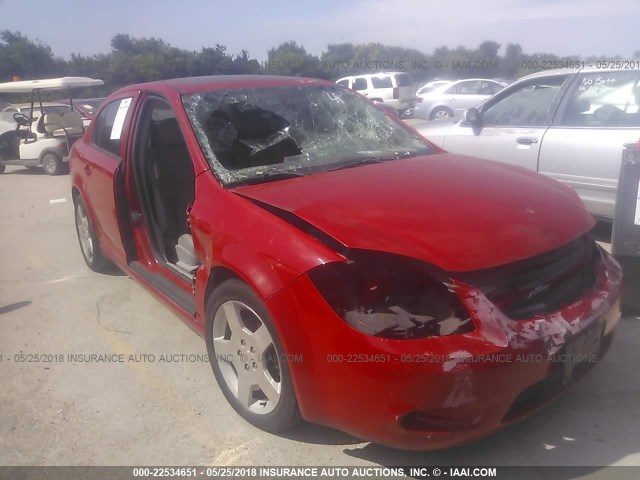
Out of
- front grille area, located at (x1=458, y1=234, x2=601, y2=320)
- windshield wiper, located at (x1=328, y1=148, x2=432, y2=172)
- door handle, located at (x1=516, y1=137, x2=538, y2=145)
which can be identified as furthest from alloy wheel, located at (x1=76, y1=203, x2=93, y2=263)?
door handle, located at (x1=516, y1=137, x2=538, y2=145)

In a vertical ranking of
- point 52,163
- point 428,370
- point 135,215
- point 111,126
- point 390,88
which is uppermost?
point 390,88

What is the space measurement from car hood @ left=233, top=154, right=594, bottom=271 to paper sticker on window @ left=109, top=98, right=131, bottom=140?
64.3 inches

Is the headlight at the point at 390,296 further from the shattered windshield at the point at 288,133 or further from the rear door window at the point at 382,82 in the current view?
the rear door window at the point at 382,82

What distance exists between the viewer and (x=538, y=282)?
2383 millimetres

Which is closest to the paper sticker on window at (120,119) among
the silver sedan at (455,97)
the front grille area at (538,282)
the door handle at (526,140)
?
the front grille area at (538,282)

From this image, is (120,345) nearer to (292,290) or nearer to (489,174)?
(292,290)

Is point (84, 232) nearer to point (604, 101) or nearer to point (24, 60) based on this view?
point (604, 101)

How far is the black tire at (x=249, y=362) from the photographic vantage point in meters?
2.45

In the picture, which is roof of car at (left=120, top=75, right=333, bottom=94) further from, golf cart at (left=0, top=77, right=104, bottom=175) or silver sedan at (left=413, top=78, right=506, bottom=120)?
silver sedan at (left=413, top=78, right=506, bottom=120)

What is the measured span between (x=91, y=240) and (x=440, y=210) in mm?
3431

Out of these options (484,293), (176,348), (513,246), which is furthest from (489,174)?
(176,348)

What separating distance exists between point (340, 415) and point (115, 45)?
42.3m

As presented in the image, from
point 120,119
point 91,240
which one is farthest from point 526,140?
point 91,240

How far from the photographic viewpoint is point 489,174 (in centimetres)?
305
